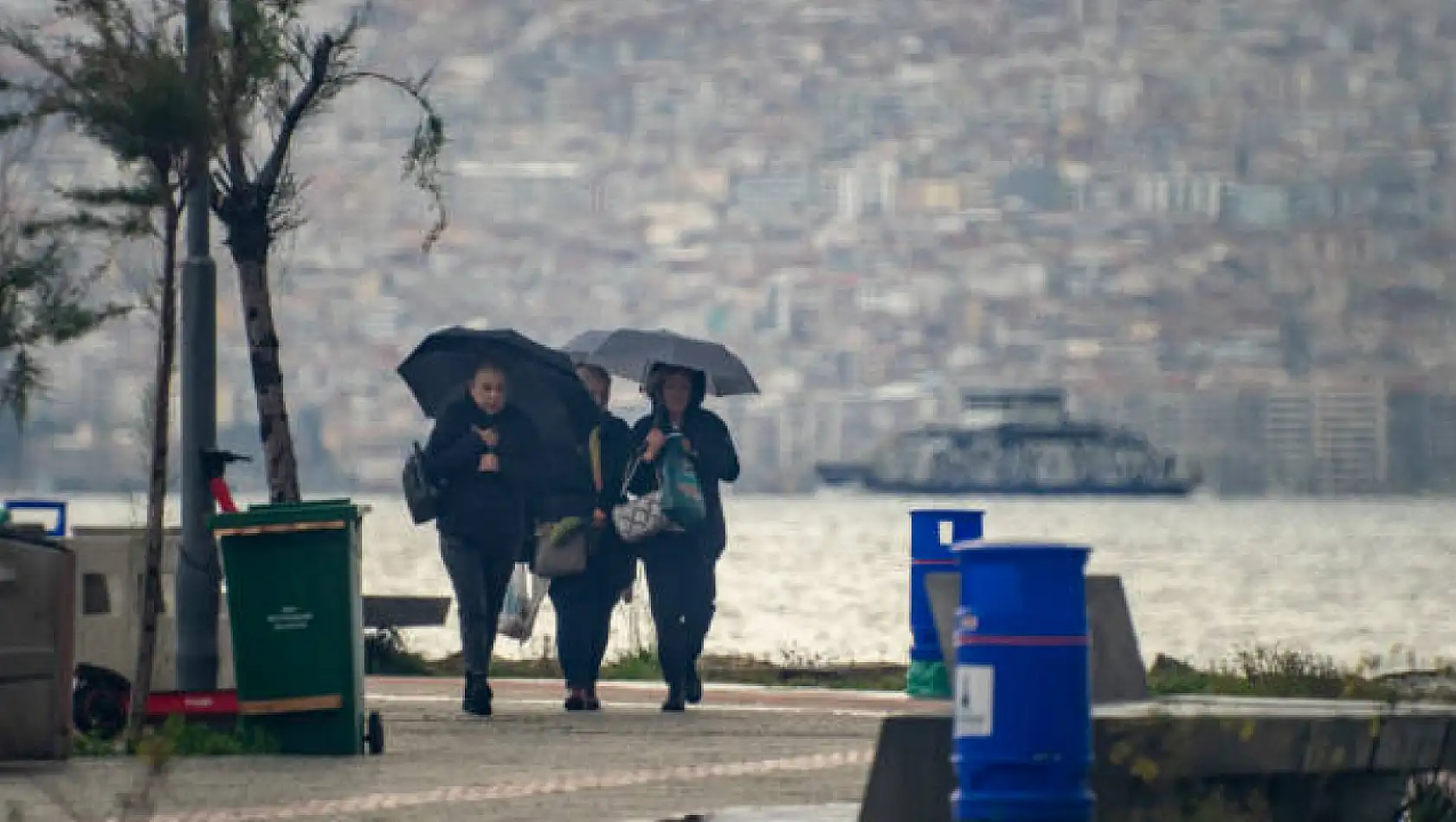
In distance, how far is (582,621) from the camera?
21.2 meters

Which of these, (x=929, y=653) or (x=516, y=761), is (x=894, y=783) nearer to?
(x=516, y=761)

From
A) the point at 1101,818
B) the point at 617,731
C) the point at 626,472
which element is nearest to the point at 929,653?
the point at 626,472

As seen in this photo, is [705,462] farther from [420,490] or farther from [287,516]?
[287,516]

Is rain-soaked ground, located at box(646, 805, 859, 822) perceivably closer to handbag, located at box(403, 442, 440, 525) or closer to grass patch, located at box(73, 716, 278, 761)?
grass patch, located at box(73, 716, 278, 761)

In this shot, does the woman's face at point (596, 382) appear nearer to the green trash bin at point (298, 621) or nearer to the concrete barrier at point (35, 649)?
the green trash bin at point (298, 621)

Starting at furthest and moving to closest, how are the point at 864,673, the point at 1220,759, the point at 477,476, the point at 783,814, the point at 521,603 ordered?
1. the point at 864,673
2. the point at 521,603
3. the point at 477,476
4. the point at 783,814
5. the point at 1220,759

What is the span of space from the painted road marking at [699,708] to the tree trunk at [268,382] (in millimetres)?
1777

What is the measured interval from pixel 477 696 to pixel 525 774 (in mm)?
4602

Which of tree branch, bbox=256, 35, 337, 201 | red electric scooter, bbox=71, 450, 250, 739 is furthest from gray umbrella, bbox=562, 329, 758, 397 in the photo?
red electric scooter, bbox=71, 450, 250, 739

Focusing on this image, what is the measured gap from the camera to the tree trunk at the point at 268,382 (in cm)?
2300

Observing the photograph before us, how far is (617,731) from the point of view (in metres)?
19.2

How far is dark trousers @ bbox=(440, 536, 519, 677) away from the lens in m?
20.4

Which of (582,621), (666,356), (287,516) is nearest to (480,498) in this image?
(582,621)

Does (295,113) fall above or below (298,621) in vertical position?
above
